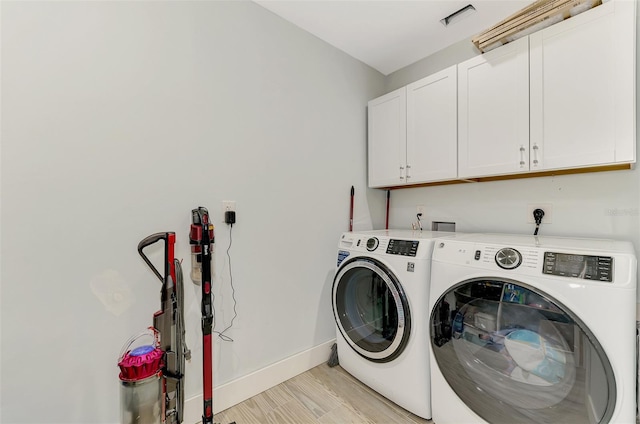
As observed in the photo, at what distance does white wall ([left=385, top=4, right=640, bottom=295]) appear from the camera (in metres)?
1.52

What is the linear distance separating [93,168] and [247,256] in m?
0.89

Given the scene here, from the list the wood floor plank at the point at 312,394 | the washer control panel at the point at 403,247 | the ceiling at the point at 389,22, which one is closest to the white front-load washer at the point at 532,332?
the washer control panel at the point at 403,247

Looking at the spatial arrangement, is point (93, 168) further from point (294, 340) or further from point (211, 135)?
point (294, 340)

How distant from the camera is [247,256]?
68.1 inches

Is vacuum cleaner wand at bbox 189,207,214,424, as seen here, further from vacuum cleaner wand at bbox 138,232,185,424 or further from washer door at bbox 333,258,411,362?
washer door at bbox 333,258,411,362

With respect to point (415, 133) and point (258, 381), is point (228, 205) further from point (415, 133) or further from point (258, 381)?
point (415, 133)

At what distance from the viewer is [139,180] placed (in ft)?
4.47

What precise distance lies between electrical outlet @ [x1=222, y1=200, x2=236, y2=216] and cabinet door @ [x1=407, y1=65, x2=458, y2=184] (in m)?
1.35

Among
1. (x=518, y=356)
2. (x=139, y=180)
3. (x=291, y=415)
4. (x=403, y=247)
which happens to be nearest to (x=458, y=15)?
(x=403, y=247)

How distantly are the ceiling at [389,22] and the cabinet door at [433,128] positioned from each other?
356 mm

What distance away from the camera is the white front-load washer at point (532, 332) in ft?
3.19

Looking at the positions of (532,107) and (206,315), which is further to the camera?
(532,107)

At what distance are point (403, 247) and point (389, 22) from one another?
1.59 metres

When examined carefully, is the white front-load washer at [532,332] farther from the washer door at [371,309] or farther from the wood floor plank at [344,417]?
the wood floor plank at [344,417]
